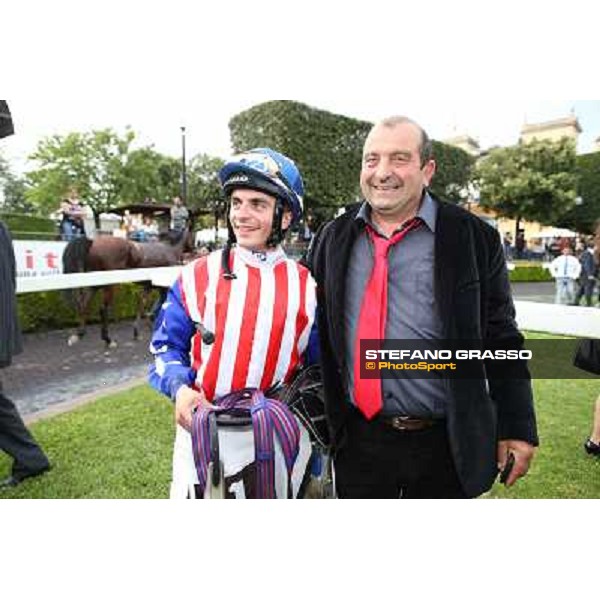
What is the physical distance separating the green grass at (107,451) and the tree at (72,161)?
0.79 m

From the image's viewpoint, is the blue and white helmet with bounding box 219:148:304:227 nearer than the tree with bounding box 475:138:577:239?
Yes

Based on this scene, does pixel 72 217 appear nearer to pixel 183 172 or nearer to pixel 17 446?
pixel 183 172

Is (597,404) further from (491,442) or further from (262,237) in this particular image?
(262,237)

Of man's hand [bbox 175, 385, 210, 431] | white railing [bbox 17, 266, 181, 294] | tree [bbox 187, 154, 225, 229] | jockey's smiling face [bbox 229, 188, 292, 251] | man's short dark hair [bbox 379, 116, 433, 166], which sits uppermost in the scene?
man's short dark hair [bbox 379, 116, 433, 166]

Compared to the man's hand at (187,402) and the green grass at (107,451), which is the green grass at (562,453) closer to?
the man's hand at (187,402)

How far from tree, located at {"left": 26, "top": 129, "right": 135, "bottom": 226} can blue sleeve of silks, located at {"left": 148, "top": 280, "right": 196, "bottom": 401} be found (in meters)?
0.35

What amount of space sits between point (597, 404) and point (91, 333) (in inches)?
56.2

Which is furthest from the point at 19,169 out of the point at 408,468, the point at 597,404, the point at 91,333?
the point at 597,404

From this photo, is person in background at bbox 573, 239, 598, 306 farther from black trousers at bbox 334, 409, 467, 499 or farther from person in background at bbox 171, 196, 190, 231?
person in background at bbox 171, 196, 190, 231

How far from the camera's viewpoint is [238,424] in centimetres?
79

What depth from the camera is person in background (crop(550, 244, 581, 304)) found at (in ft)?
3.03

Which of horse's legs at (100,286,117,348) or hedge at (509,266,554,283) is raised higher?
hedge at (509,266,554,283)

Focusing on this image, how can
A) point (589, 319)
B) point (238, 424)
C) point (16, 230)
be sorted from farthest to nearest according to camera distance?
point (16, 230) < point (589, 319) < point (238, 424)

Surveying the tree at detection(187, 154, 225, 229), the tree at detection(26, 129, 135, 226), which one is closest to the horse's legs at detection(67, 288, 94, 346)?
the tree at detection(26, 129, 135, 226)
